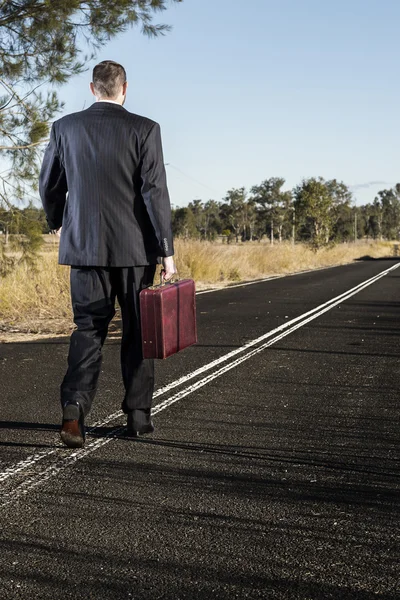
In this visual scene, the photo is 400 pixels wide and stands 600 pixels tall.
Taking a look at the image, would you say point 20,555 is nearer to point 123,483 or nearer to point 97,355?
point 123,483

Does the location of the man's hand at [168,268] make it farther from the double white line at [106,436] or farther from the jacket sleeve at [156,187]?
the double white line at [106,436]

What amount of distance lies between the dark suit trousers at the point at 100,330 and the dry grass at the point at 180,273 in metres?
6.22

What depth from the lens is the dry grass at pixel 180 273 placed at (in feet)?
39.0

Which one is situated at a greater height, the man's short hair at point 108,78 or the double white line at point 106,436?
the man's short hair at point 108,78

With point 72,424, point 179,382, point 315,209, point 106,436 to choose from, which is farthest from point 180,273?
point 315,209

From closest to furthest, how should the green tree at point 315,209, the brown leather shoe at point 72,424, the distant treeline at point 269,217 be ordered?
the brown leather shoe at point 72,424 → the green tree at point 315,209 → the distant treeline at point 269,217

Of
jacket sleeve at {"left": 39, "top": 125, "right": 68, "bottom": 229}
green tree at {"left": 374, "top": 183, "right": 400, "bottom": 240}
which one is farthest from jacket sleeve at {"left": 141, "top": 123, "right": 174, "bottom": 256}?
green tree at {"left": 374, "top": 183, "right": 400, "bottom": 240}

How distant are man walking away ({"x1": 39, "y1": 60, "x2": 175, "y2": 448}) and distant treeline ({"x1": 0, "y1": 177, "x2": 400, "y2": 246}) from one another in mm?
51024

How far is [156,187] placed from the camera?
4.57 m

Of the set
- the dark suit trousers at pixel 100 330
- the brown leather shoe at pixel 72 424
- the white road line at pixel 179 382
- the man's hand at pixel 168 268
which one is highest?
the man's hand at pixel 168 268

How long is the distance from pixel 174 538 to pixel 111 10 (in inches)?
379

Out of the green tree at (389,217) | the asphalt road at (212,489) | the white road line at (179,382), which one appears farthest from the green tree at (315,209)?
the green tree at (389,217)

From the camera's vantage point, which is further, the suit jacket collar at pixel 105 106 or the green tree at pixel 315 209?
the green tree at pixel 315 209

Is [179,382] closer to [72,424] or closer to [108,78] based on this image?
[72,424]
